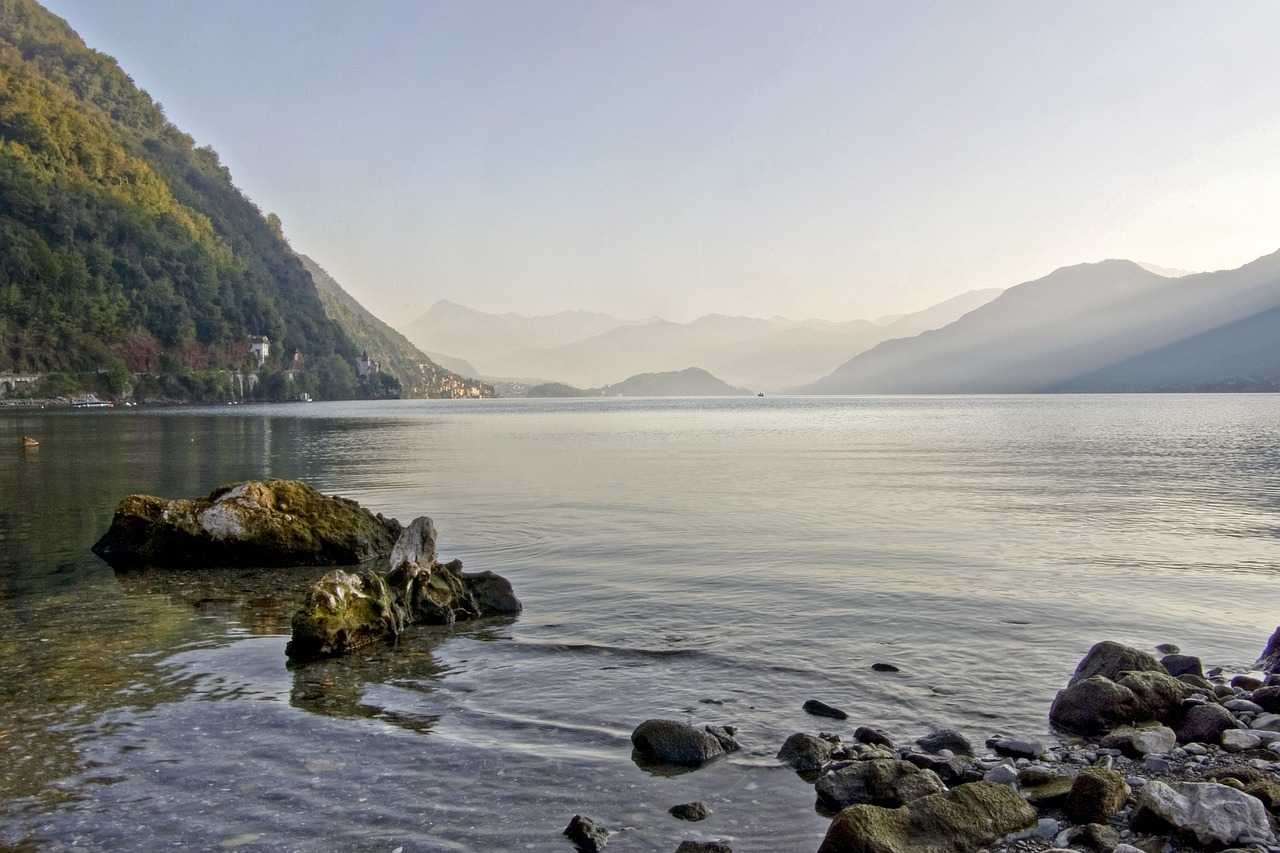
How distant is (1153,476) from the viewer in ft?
171

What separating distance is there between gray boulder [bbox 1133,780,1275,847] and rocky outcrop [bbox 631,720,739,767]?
484 centimetres

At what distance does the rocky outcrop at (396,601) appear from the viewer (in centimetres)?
1594

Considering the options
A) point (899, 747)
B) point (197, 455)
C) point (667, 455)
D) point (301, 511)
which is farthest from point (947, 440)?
point (899, 747)

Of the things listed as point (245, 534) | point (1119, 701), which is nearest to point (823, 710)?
point (1119, 701)

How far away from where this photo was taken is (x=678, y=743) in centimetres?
1129

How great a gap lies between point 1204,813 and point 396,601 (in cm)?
1461

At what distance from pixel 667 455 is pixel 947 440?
118 feet

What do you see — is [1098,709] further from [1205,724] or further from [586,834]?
[586,834]

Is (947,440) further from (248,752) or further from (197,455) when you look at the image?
(248,752)

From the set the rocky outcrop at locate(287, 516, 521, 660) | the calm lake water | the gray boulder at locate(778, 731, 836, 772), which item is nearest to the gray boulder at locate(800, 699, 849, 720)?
the calm lake water

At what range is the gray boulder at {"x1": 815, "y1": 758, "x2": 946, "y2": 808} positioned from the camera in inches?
385

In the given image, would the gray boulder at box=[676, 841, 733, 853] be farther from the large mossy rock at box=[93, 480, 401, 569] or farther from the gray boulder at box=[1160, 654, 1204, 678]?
the large mossy rock at box=[93, 480, 401, 569]

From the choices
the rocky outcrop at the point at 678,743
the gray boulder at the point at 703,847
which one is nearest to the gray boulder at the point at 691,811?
the gray boulder at the point at 703,847

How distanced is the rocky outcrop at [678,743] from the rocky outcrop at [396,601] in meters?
7.15
